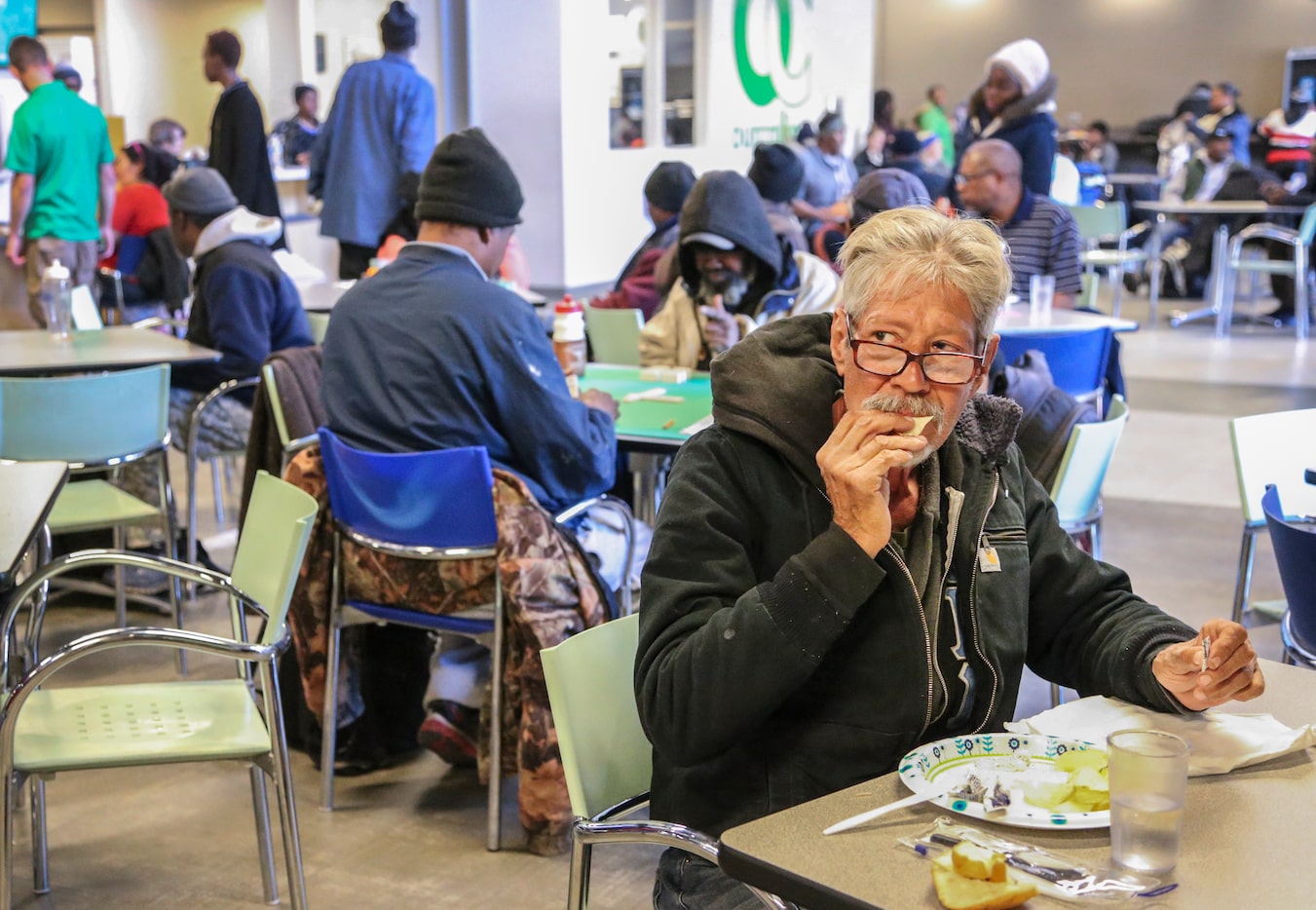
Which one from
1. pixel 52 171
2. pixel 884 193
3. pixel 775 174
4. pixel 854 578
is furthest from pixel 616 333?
pixel 52 171

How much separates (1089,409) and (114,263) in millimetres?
7672

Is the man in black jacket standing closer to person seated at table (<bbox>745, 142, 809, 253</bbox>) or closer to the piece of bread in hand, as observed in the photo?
person seated at table (<bbox>745, 142, 809, 253</bbox>)

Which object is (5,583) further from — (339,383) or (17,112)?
(17,112)

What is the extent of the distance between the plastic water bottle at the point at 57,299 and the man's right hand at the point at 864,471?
12.5ft

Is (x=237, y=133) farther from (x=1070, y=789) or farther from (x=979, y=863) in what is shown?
(x=979, y=863)

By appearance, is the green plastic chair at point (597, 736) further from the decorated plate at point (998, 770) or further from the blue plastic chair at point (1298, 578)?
the blue plastic chair at point (1298, 578)

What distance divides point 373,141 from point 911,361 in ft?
17.7

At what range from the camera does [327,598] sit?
306 centimetres

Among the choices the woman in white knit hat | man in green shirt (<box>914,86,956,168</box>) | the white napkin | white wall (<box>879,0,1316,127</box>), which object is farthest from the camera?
white wall (<box>879,0,1316,127</box>)

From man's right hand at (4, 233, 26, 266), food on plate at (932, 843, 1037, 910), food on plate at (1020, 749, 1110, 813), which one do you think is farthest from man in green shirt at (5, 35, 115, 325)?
food on plate at (932, 843, 1037, 910)

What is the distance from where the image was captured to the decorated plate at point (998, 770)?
49.0 inches

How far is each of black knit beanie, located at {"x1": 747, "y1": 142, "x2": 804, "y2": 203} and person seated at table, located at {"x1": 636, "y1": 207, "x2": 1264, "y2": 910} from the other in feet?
15.8

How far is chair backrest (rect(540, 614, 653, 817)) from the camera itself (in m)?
1.63

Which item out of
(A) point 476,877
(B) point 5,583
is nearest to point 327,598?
(A) point 476,877
